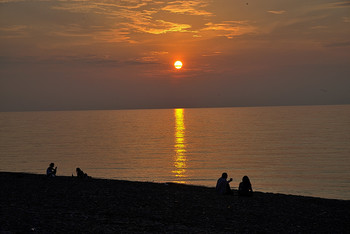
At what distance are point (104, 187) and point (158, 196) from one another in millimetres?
4432

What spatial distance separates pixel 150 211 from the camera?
17469mm

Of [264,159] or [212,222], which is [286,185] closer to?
[264,159]

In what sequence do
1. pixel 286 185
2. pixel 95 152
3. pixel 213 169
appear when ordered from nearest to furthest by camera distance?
1. pixel 286 185
2. pixel 213 169
3. pixel 95 152

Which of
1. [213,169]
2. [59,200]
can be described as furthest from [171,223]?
[213,169]

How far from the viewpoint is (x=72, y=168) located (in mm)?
61031

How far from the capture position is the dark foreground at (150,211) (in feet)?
46.5

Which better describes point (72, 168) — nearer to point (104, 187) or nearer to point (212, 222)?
point (104, 187)

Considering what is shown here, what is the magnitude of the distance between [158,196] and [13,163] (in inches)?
2117

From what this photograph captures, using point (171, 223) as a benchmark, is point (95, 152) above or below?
above

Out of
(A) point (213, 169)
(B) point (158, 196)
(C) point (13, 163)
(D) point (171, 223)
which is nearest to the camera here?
(D) point (171, 223)

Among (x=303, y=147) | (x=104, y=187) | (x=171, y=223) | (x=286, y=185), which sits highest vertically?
(x=303, y=147)

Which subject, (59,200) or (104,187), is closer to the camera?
(59,200)

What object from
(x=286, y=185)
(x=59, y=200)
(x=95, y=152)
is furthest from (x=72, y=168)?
(x=59, y=200)

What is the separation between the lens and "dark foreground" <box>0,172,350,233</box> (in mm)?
14188
